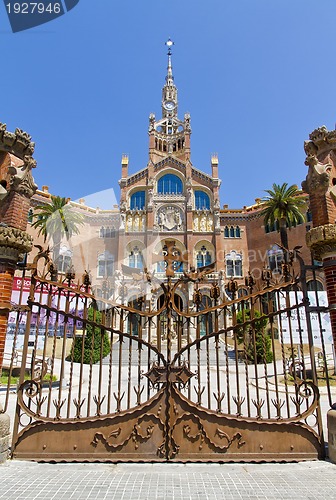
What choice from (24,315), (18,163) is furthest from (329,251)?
(24,315)

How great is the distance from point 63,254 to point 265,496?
37508 mm

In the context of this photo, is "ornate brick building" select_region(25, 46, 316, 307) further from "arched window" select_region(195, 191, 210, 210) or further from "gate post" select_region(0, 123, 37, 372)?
"gate post" select_region(0, 123, 37, 372)

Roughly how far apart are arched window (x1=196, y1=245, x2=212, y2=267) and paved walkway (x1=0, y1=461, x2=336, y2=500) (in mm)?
32803

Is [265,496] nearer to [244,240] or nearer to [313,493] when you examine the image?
[313,493]

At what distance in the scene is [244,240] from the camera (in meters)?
40.6

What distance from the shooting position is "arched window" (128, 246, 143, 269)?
122 ft

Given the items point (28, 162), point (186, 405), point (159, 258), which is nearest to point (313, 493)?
point (186, 405)

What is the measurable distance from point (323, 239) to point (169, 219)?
33.7 meters

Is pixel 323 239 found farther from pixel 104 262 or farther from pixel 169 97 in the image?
pixel 169 97

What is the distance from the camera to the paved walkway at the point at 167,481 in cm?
378

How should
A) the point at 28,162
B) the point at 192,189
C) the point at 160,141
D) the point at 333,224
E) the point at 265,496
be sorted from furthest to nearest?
the point at 160,141, the point at 192,189, the point at 28,162, the point at 333,224, the point at 265,496

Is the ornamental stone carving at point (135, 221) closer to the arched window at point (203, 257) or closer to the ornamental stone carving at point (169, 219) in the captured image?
the ornamental stone carving at point (169, 219)

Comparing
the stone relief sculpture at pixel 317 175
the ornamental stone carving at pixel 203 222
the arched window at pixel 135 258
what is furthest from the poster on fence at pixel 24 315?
the ornamental stone carving at pixel 203 222

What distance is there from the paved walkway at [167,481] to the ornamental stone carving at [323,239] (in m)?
3.17
